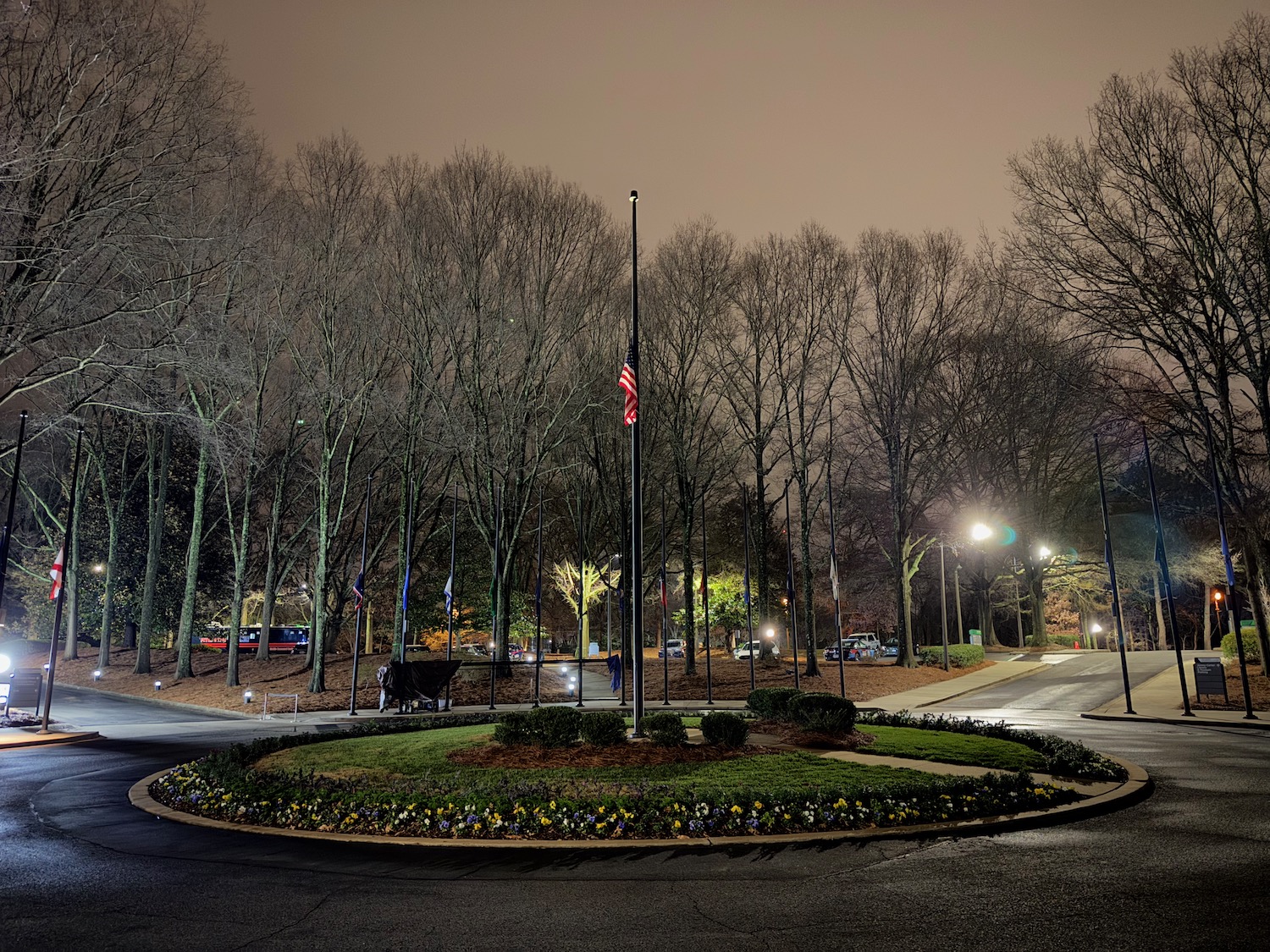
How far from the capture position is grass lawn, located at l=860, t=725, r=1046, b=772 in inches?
516

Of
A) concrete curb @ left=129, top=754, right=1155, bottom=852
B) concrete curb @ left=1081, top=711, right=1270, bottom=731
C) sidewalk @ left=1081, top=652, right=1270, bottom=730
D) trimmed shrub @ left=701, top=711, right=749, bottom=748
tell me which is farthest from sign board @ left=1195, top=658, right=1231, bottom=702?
trimmed shrub @ left=701, top=711, right=749, bottom=748

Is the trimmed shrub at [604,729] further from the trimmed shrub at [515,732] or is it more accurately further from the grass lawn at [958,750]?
the grass lawn at [958,750]

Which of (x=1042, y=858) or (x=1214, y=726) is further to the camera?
(x=1214, y=726)

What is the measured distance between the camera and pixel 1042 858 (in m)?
8.08

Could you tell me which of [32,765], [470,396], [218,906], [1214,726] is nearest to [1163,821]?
[218,906]

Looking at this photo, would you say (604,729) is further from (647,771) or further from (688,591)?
(688,591)

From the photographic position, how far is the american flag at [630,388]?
52.7 feet

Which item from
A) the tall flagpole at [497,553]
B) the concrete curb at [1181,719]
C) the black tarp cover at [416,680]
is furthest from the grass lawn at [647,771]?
the tall flagpole at [497,553]

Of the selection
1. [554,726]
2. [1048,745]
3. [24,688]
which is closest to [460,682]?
[24,688]

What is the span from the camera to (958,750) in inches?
566

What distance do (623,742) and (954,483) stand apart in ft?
136

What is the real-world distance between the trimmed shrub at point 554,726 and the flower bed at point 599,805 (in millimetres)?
2832

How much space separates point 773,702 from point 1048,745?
17.7 feet

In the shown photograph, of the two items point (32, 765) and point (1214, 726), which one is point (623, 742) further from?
point (1214, 726)
